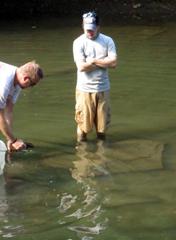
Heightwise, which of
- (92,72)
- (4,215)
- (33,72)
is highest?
(33,72)

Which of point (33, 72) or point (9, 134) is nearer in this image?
point (33, 72)

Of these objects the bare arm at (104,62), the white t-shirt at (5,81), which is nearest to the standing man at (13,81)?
the white t-shirt at (5,81)

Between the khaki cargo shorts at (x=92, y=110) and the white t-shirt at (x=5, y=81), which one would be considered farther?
the khaki cargo shorts at (x=92, y=110)

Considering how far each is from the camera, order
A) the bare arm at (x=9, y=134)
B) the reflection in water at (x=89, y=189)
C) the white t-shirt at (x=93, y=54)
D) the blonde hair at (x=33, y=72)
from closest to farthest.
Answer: the reflection in water at (x=89, y=189), the blonde hair at (x=33, y=72), the bare arm at (x=9, y=134), the white t-shirt at (x=93, y=54)

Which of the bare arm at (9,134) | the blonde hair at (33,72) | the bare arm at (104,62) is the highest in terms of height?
the blonde hair at (33,72)

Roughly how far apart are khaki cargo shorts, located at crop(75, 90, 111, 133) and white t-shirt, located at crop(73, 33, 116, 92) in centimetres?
11

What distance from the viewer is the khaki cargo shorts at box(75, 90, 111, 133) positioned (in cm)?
913

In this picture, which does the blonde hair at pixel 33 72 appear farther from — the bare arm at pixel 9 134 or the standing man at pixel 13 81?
the bare arm at pixel 9 134

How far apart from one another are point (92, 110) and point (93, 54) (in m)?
0.84

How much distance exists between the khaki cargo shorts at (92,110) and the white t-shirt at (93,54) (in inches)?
4.2

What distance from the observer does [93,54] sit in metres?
8.94

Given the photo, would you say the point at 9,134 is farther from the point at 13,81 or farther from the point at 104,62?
the point at 104,62

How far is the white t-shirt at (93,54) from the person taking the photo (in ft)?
29.3

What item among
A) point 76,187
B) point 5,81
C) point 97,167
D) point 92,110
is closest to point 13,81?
point 5,81
